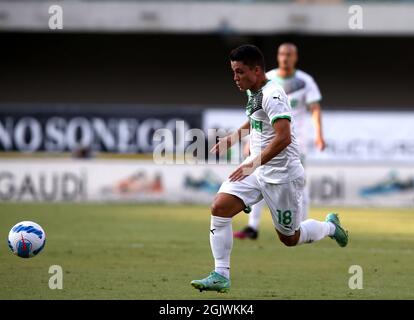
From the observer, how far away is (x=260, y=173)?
855cm

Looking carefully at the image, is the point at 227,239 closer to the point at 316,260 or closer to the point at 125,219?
the point at 316,260

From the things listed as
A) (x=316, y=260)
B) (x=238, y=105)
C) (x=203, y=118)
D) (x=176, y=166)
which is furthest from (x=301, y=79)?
(x=238, y=105)

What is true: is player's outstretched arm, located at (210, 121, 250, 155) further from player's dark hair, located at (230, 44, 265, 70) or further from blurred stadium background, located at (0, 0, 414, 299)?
blurred stadium background, located at (0, 0, 414, 299)

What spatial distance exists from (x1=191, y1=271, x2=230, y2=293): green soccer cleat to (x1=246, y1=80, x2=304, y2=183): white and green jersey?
104 cm

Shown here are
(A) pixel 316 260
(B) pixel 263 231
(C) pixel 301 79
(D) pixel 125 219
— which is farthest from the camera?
(D) pixel 125 219

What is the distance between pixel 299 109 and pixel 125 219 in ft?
17.7

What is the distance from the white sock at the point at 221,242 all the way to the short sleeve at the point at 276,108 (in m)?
1.04

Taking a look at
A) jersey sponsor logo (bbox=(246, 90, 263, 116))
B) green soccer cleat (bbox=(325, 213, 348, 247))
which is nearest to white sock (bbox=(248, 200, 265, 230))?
green soccer cleat (bbox=(325, 213, 348, 247))

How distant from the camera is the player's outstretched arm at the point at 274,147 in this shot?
8016 millimetres

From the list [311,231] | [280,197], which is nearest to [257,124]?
[280,197]

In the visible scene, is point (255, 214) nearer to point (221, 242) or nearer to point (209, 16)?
point (221, 242)

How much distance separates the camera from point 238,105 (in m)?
31.9

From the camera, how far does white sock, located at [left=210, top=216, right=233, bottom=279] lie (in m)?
8.26

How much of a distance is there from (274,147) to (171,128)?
17.4m
